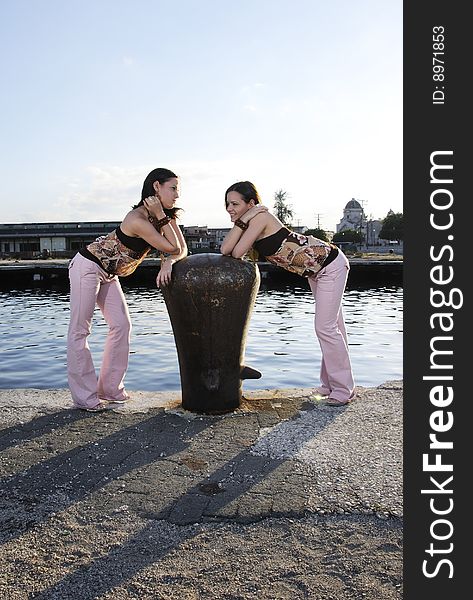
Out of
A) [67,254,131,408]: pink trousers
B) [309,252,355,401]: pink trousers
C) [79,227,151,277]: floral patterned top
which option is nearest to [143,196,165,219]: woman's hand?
[79,227,151,277]: floral patterned top

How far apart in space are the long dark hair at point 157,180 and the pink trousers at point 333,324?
1142mm

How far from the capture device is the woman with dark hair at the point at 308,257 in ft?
15.3

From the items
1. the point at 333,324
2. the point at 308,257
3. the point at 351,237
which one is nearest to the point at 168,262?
the point at 308,257

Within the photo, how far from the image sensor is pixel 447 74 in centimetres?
182

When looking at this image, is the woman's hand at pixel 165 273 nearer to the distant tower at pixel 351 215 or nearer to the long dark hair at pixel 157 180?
the long dark hair at pixel 157 180

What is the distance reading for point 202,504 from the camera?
10.0 ft

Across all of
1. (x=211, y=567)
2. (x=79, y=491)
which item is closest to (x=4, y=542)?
(x=79, y=491)

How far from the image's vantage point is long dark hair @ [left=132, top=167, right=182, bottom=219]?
183 inches

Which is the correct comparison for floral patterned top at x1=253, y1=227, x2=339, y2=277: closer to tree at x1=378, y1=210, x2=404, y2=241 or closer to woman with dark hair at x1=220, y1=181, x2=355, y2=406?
woman with dark hair at x1=220, y1=181, x2=355, y2=406

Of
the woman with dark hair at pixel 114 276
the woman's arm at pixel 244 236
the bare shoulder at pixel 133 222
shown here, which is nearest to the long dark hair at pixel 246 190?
the woman's arm at pixel 244 236

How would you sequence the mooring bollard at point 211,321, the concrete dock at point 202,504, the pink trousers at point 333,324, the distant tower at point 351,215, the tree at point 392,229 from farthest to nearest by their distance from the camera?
the distant tower at point 351,215, the tree at point 392,229, the pink trousers at point 333,324, the mooring bollard at point 211,321, the concrete dock at point 202,504

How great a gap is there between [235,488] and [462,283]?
1.82m

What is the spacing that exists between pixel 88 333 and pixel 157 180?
1234mm

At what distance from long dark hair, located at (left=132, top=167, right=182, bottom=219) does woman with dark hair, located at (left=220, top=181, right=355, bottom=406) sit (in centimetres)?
39
